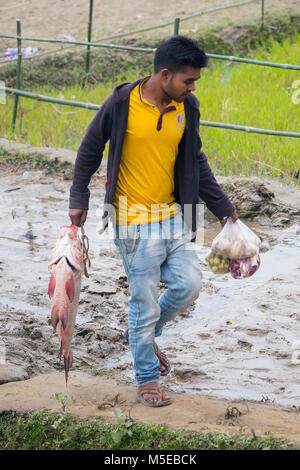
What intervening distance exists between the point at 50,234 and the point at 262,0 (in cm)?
625

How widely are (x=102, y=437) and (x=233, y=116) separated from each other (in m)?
5.00

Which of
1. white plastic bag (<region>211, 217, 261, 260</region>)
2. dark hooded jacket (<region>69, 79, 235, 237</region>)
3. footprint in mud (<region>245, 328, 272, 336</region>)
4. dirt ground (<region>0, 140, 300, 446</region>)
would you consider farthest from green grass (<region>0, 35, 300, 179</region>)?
dark hooded jacket (<region>69, 79, 235, 237</region>)

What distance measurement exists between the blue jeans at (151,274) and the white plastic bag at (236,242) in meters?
0.18

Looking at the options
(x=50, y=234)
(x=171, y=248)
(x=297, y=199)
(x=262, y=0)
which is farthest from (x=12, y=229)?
(x=262, y=0)

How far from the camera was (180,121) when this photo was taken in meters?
2.84

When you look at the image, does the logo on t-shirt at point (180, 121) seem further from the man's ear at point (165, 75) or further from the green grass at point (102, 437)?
the green grass at point (102, 437)

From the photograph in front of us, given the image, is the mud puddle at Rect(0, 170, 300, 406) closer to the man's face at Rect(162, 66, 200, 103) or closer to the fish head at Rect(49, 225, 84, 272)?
the fish head at Rect(49, 225, 84, 272)

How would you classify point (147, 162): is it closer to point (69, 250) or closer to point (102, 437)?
point (69, 250)

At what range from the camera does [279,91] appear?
7504 millimetres

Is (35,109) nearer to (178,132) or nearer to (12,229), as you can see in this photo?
(12,229)

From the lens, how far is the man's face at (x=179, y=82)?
2.73m

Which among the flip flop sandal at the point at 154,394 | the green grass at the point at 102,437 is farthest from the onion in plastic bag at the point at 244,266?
the green grass at the point at 102,437

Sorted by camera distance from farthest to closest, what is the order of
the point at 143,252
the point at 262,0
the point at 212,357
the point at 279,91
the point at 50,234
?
the point at 262,0 < the point at 279,91 < the point at 50,234 < the point at 212,357 < the point at 143,252

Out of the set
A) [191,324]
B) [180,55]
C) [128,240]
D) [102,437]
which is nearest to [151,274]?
[128,240]
